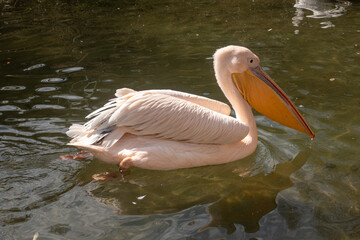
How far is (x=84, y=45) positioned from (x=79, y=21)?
2.03 m

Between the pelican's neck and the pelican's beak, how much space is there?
0.17 ft

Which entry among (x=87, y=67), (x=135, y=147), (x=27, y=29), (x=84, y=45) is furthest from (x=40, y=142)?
(x=27, y=29)

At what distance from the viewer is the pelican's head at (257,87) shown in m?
3.64

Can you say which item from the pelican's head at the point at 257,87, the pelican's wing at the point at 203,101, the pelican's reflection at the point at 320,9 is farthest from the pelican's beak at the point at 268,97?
the pelican's reflection at the point at 320,9

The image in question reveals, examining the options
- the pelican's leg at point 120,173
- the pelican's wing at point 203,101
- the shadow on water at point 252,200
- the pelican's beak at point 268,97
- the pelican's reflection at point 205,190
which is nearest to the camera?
the shadow on water at point 252,200

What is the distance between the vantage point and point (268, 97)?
371 centimetres

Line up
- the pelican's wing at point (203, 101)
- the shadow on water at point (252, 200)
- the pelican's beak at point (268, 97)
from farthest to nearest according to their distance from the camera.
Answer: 1. the pelican's beak at point (268, 97)
2. the pelican's wing at point (203, 101)
3. the shadow on water at point (252, 200)

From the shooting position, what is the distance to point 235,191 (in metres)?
3.28

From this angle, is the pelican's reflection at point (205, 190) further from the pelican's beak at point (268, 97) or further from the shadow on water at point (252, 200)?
the pelican's beak at point (268, 97)

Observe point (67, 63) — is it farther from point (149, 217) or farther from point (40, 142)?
point (149, 217)

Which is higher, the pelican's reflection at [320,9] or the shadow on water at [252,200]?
the pelican's reflection at [320,9]

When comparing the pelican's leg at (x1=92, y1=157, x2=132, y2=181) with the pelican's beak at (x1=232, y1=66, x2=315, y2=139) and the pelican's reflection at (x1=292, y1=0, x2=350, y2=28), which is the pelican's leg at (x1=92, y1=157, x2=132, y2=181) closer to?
the pelican's beak at (x1=232, y1=66, x2=315, y2=139)

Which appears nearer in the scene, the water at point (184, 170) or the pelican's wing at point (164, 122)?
the water at point (184, 170)

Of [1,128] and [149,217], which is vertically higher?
[1,128]
